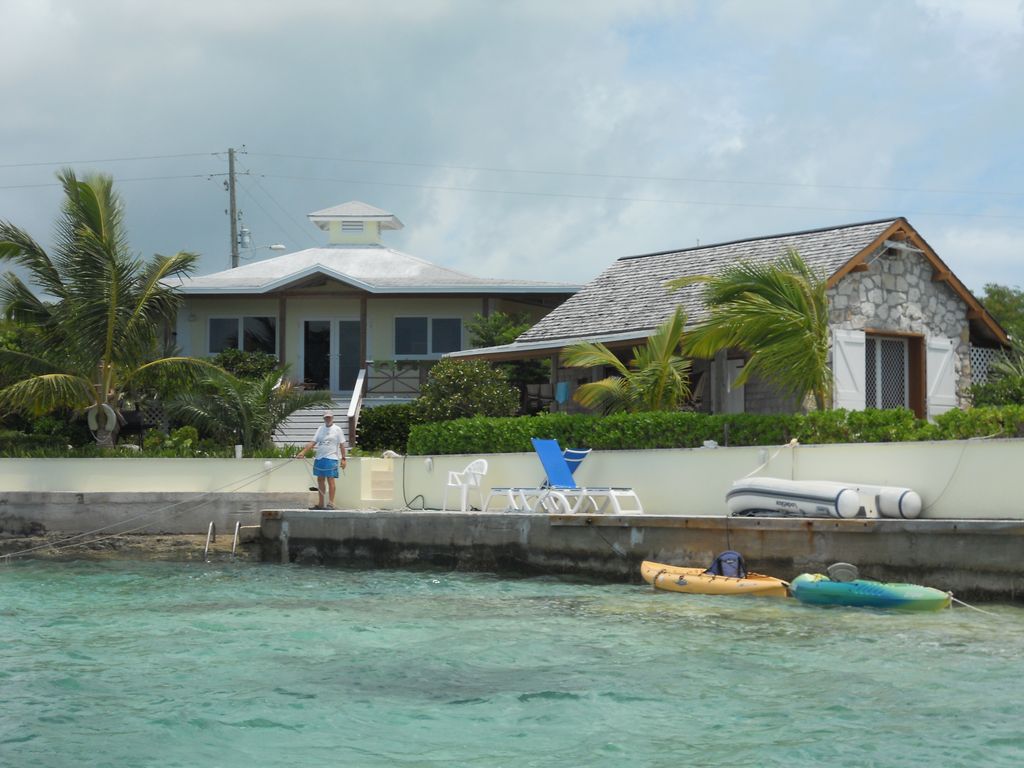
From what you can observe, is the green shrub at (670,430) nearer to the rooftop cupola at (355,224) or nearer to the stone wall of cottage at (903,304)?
the stone wall of cottage at (903,304)

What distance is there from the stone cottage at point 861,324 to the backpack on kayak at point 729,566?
6406 millimetres

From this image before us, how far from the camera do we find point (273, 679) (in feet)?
34.4

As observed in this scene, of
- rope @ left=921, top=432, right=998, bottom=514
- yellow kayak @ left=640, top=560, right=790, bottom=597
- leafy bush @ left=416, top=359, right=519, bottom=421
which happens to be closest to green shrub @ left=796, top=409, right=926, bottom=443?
rope @ left=921, top=432, right=998, bottom=514

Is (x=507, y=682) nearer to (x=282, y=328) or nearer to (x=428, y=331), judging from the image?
(x=282, y=328)

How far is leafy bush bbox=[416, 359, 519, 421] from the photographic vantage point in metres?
23.1

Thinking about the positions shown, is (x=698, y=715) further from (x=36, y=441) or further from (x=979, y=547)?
(x=36, y=441)

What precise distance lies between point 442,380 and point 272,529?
5483 millimetres

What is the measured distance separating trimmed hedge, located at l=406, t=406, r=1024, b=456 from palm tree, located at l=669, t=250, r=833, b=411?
689 mm

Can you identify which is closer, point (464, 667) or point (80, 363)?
point (464, 667)

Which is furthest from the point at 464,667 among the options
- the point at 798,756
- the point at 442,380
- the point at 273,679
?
the point at 442,380

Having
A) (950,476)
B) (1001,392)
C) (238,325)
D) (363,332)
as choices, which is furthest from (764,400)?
(238,325)

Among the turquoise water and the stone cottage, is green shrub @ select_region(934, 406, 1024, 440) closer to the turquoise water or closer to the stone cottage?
the turquoise water

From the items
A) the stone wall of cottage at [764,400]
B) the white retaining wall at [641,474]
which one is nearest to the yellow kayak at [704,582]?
the white retaining wall at [641,474]

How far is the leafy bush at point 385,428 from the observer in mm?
25531
